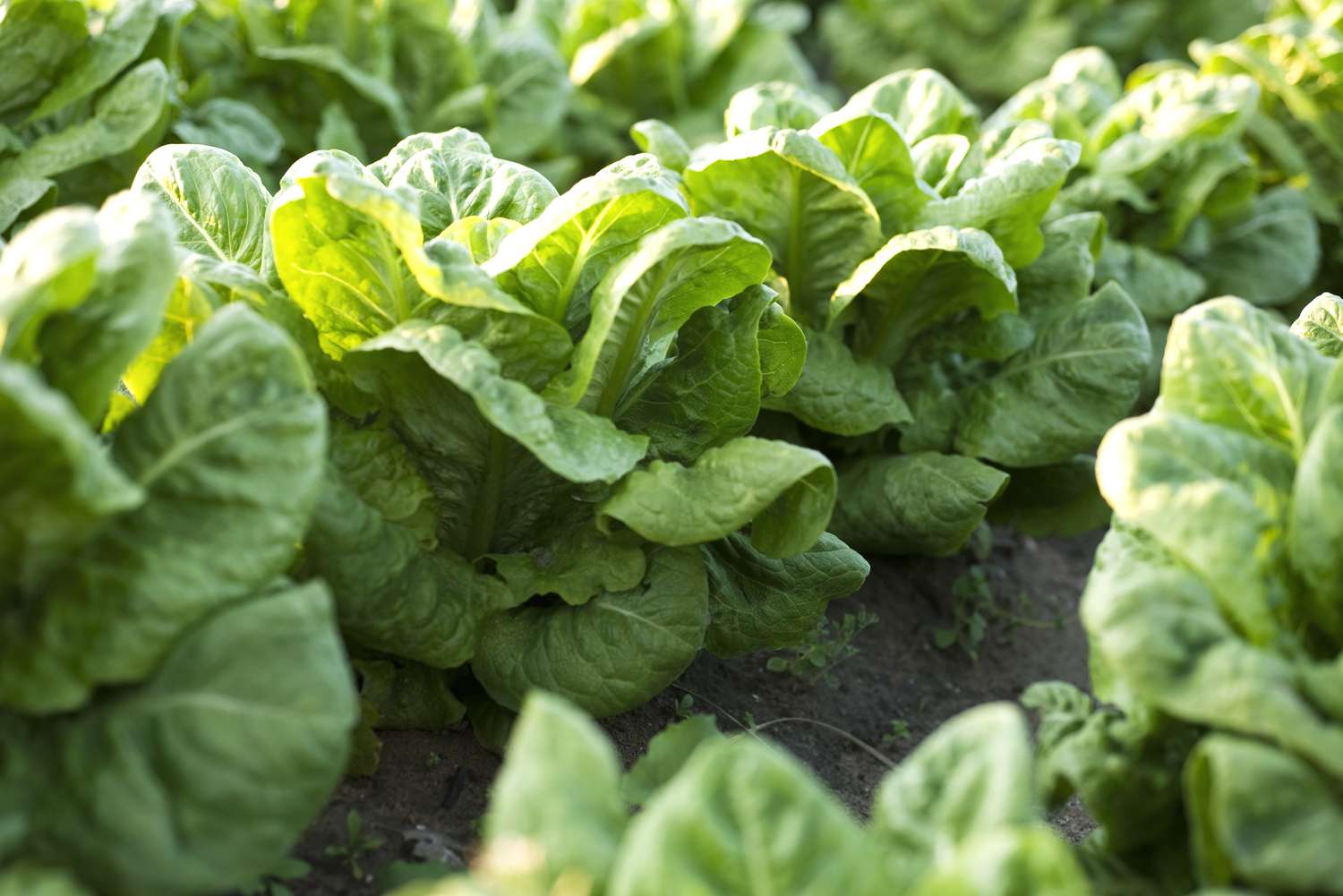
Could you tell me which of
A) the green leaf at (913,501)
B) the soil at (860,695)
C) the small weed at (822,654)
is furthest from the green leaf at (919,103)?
the small weed at (822,654)

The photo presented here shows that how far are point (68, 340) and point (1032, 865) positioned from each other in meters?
1.71

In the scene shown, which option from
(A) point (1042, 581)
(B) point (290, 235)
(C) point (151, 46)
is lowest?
(A) point (1042, 581)

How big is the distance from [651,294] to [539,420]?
409mm

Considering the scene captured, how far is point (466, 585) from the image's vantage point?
2871 mm

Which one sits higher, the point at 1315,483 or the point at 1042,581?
the point at 1315,483

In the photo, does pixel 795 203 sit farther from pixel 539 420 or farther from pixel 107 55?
pixel 107 55

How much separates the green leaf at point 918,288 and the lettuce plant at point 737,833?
168 centimetres

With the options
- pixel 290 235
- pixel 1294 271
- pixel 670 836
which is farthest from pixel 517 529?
pixel 1294 271

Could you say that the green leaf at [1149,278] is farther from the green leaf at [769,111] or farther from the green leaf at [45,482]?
the green leaf at [45,482]

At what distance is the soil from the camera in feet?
8.96

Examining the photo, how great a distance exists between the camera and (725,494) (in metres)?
2.72

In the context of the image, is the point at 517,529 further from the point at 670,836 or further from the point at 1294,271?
the point at 1294,271

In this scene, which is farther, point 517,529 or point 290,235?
point 517,529

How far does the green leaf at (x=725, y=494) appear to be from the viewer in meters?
2.67
